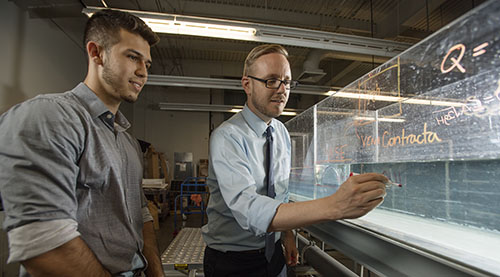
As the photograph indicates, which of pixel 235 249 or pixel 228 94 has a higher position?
pixel 228 94

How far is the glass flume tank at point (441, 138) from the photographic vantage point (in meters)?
0.65

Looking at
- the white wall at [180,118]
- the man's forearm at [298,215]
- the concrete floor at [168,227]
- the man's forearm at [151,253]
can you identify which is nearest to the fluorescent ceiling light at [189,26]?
the man's forearm at [151,253]

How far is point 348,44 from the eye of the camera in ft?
10.7

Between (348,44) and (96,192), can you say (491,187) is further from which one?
(348,44)

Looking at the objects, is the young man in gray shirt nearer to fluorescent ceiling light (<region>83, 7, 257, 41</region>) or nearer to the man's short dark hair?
the man's short dark hair

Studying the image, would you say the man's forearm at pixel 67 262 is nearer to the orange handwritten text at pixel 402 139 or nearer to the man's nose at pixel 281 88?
the man's nose at pixel 281 88

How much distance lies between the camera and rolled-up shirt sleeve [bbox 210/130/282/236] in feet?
2.50

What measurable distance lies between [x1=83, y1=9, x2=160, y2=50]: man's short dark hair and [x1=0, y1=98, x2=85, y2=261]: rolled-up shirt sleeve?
36 cm

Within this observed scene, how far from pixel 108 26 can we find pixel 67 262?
2.72ft

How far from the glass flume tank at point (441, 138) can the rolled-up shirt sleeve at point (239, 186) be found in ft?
1.40

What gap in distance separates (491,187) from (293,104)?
9.21m

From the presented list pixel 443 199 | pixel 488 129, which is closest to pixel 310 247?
pixel 443 199

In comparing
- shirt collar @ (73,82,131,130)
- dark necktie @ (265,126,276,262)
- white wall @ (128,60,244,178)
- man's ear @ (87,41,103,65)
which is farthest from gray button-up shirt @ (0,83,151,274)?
white wall @ (128,60,244,178)

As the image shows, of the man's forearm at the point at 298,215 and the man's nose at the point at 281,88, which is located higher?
the man's nose at the point at 281,88
